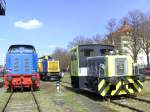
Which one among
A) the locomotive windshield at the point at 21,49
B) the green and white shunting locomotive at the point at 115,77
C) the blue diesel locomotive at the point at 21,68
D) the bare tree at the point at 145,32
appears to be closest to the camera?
the green and white shunting locomotive at the point at 115,77

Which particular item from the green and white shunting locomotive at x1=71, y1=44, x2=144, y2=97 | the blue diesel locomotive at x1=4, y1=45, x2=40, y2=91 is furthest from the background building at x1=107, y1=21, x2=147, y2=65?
the green and white shunting locomotive at x1=71, y1=44, x2=144, y2=97

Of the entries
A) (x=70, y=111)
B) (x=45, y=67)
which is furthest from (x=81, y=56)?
(x=45, y=67)

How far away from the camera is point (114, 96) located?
66.6 ft

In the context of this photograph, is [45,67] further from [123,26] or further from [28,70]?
[123,26]

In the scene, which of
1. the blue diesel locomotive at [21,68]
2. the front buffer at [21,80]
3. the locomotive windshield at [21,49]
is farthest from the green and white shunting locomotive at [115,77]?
the locomotive windshield at [21,49]

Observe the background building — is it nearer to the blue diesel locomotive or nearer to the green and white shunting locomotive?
the blue diesel locomotive

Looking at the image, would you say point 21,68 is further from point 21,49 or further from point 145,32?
point 145,32

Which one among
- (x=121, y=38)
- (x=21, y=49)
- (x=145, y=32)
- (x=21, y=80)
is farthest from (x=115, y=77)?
(x=121, y=38)

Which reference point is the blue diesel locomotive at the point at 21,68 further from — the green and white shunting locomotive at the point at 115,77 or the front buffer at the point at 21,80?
the green and white shunting locomotive at the point at 115,77

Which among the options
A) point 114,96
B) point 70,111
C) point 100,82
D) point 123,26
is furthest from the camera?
point 123,26

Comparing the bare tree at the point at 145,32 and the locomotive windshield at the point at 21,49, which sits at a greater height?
the bare tree at the point at 145,32

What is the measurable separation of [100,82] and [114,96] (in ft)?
6.34

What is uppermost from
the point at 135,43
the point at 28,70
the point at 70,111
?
the point at 135,43

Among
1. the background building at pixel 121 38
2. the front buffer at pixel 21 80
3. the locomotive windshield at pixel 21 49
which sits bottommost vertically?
the front buffer at pixel 21 80
